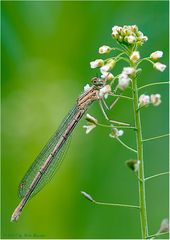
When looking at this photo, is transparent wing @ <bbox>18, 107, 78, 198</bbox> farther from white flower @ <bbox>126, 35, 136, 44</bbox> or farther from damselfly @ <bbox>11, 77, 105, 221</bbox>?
white flower @ <bbox>126, 35, 136, 44</bbox>

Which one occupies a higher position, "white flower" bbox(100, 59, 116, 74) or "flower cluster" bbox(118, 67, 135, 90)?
"white flower" bbox(100, 59, 116, 74)

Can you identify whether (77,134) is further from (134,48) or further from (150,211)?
(134,48)

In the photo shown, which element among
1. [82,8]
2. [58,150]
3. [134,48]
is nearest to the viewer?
[134,48]

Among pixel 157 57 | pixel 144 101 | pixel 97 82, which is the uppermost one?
pixel 97 82

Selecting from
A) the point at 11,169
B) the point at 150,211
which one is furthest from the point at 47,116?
the point at 150,211

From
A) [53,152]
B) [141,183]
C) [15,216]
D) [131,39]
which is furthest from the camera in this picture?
[53,152]

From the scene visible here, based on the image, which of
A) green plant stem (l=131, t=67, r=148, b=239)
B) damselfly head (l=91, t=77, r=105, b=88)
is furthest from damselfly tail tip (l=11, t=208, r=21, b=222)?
Result: green plant stem (l=131, t=67, r=148, b=239)

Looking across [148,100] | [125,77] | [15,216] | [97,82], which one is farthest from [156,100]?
[15,216]

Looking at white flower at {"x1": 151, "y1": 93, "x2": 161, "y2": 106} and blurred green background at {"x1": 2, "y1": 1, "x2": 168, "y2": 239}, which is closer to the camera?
white flower at {"x1": 151, "y1": 93, "x2": 161, "y2": 106}

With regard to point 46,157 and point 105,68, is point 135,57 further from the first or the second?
point 46,157
